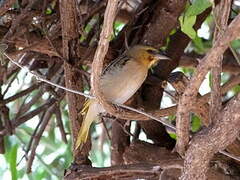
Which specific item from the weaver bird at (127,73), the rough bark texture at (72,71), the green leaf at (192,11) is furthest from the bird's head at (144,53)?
the green leaf at (192,11)

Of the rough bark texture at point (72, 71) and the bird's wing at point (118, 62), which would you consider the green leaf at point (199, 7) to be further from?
the bird's wing at point (118, 62)

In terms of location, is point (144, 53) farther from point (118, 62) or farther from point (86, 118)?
point (86, 118)

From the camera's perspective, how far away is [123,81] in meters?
2.11

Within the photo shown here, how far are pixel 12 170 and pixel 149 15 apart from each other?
71 cm

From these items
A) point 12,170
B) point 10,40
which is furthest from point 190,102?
point 12,170

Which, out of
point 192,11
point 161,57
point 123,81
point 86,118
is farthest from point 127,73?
point 192,11

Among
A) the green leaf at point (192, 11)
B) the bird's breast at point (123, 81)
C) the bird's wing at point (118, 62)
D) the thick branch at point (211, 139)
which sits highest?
the green leaf at point (192, 11)

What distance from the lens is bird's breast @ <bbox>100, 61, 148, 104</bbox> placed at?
2.05 meters

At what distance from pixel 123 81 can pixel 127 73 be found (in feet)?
0.11

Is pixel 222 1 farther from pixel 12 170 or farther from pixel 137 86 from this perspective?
pixel 12 170

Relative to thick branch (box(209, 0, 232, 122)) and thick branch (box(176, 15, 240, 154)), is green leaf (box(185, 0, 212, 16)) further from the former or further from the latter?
thick branch (box(176, 15, 240, 154))

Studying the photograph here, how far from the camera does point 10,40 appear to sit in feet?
6.11

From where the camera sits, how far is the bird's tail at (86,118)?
189 centimetres

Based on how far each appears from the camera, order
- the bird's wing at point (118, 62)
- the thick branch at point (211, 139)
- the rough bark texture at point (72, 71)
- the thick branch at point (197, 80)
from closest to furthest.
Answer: the thick branch at point (197, 80), the thick branch at point (211, 139), the rough bark texture at point (72, 71), the bird's wing at point (118, 62)
